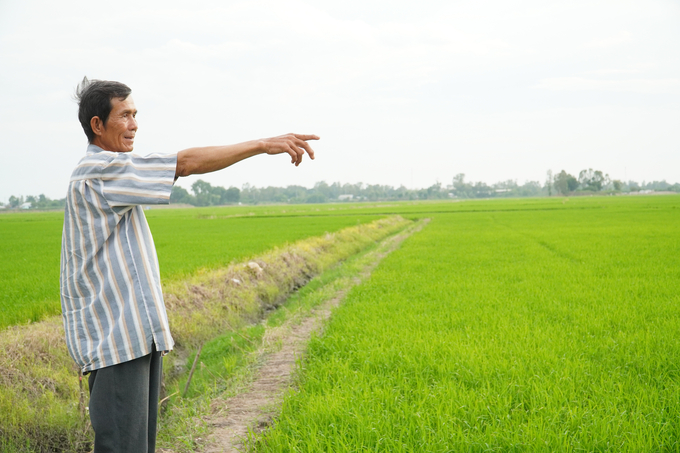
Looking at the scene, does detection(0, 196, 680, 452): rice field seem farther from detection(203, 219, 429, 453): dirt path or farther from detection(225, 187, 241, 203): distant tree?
detection(225, 187, 241, 203): distant tree

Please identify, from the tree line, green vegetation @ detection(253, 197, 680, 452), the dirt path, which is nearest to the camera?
green vegetation @ detection(253, 197, 680, 452)

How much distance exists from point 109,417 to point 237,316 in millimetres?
5964

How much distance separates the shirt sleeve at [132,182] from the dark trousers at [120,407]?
594 mm

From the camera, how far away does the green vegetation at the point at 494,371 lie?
9.14ft

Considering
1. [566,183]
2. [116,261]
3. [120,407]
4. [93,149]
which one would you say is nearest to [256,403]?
[120,407]

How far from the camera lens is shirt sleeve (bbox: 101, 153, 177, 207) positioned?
160cm

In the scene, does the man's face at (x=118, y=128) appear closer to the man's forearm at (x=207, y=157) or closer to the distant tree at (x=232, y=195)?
the man's forearm at (x=207, y=157)

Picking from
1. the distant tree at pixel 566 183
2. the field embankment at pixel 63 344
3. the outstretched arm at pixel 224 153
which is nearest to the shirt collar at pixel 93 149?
the outstretched arm at pixel 224 153

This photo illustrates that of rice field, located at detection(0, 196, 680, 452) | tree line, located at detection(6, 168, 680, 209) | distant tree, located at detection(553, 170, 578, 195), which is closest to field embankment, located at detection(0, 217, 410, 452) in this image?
rice field, located at detection(0, 196, 680, 452)

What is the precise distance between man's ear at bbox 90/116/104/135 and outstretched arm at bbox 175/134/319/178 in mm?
367

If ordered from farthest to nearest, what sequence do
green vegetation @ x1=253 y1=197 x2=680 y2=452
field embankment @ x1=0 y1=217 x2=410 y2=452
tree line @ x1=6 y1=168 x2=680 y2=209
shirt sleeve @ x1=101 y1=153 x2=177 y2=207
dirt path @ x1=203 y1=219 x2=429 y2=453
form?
1. tree line @ x1=6 y1=168 x2=680 y2=209
2. field embankment @ x1=0 y1=217 x2=410 y2=452
3. dirt path @ x1=203 y1=219 x2=429 y2=453
4. green vegetation @ x1=253 y1=197 x2=680 y2=452
5. shirt sleeve @ x1=101 y1=153 x2=177 y2=207

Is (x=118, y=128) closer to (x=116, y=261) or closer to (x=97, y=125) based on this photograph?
(x=97, y=125)

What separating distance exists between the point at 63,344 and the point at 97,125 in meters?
4.05

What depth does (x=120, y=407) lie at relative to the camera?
1707 millimetres
